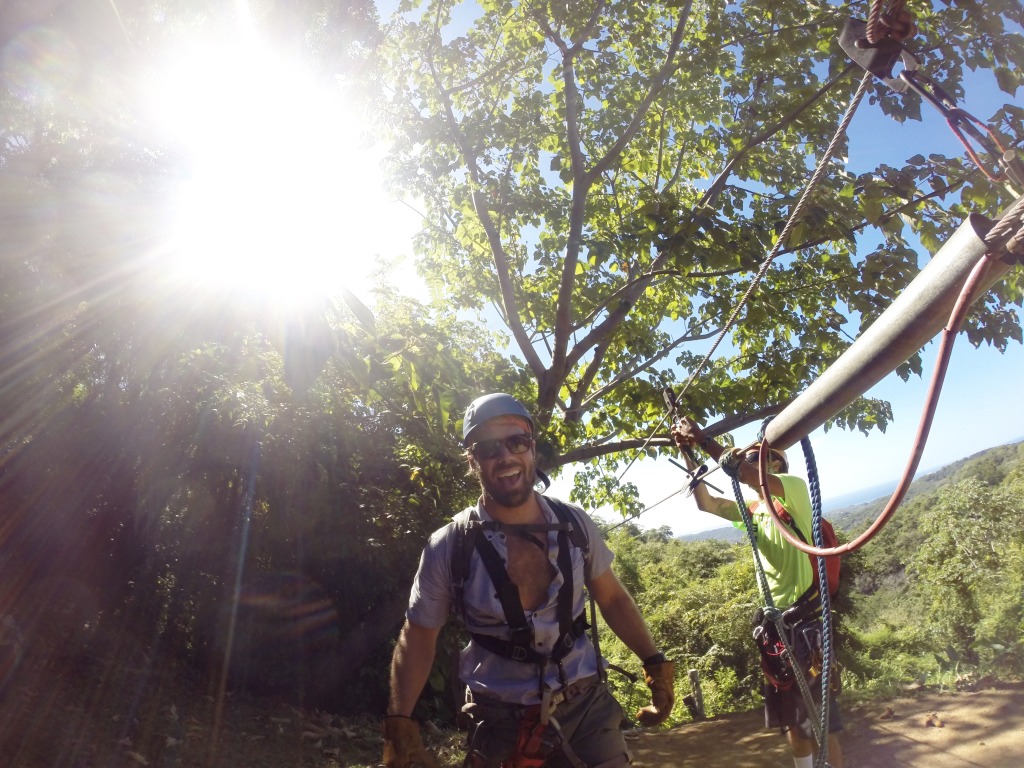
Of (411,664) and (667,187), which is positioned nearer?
(411,664)

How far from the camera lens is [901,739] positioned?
18.6 ft

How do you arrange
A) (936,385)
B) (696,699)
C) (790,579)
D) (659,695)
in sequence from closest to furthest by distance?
(936,385), (659,695), (790,579), (696,699)

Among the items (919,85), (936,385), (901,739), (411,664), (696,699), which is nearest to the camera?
(936,385)

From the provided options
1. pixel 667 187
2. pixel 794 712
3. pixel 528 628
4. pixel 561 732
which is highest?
pixel 667 187

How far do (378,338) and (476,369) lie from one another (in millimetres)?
2807

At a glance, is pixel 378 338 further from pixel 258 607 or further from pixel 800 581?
pixel 258 607

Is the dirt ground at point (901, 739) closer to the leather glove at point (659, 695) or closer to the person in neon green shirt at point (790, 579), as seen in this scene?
the person in neon green shirt at point (790, 579)

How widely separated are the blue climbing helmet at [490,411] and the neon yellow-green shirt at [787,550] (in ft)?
5.93

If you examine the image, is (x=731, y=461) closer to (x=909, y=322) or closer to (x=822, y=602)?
(x=822, y=602)

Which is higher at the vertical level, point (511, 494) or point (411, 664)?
point (511, 494)

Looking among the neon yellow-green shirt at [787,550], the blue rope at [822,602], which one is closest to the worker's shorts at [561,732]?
the blue rope at [822,602]

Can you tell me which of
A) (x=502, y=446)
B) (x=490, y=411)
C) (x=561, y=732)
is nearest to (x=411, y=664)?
(x=561, y=732)

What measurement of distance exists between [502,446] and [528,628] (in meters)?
0.72

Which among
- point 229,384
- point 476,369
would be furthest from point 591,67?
point 229,384
